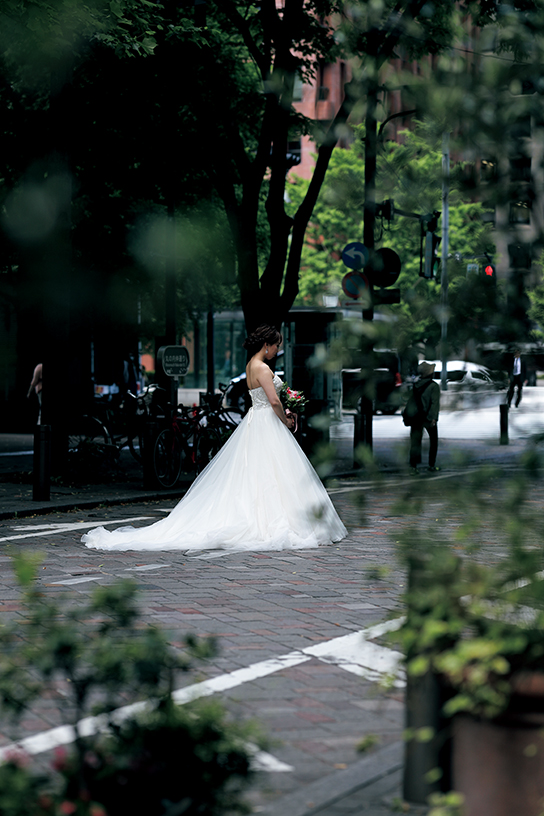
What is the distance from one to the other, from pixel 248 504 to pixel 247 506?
2 cm

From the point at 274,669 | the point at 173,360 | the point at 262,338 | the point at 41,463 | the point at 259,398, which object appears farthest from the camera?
the point at 173,360

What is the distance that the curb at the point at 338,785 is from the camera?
3542mm

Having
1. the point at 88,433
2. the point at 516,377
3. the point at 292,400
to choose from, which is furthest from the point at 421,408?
the point at 88,433

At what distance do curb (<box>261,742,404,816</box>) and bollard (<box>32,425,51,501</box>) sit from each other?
29.9ft

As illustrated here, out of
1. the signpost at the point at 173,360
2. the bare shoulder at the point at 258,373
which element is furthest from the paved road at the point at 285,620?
the signpost at the point at 173,360

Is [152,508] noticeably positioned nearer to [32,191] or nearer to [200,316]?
[32,191]

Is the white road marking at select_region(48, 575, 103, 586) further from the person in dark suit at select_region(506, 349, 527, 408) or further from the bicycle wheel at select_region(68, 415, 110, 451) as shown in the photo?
the bicycle wheel at select_region(68, 415, 110, 451)

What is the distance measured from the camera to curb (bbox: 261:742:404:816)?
3542 millimetres

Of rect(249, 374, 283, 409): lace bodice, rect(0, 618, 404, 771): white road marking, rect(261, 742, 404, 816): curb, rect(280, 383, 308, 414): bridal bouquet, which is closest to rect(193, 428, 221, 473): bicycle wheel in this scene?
rect(280, 383, 308, 414): bridal bouquet

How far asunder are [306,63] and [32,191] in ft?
20.8

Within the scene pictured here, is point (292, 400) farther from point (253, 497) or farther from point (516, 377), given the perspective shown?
point (516, 377)

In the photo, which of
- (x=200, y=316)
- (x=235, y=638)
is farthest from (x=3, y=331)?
(x=235, y=638)

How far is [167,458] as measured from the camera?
48.3ft

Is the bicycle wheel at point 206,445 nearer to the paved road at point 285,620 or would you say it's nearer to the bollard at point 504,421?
the paved road at point 285,620
